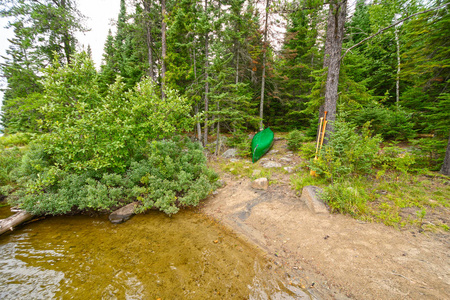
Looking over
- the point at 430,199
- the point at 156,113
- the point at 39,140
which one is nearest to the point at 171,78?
the point at 156,113

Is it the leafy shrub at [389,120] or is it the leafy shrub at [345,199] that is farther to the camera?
the leafy shrub at [389,120]

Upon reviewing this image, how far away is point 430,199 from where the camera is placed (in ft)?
14.2

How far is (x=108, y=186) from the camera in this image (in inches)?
211

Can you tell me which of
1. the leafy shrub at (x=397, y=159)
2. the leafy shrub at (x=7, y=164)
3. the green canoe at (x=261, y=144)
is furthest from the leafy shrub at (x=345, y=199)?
the leafy shrub at (x=7, y=164)

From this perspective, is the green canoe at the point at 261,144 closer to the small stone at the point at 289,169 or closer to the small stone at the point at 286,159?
the small stone at the point at 286,159

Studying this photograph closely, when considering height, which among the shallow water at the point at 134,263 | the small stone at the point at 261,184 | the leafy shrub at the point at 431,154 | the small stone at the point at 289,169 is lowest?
the shallow water at the point at 134,263

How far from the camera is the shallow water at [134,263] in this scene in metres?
2.88

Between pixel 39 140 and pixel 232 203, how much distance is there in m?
6.20

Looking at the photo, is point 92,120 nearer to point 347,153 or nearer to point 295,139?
point 347,153

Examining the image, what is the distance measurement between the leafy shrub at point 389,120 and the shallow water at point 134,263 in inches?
361

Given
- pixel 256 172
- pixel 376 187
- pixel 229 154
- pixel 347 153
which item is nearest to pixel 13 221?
pixel 256 172

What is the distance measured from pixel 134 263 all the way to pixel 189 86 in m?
9.42

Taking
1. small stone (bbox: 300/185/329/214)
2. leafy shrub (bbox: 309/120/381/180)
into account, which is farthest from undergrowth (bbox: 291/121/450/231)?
small stone (bbox: 300/185/329/214)

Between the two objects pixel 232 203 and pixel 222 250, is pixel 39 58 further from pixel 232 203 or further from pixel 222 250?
pixel 222 250
